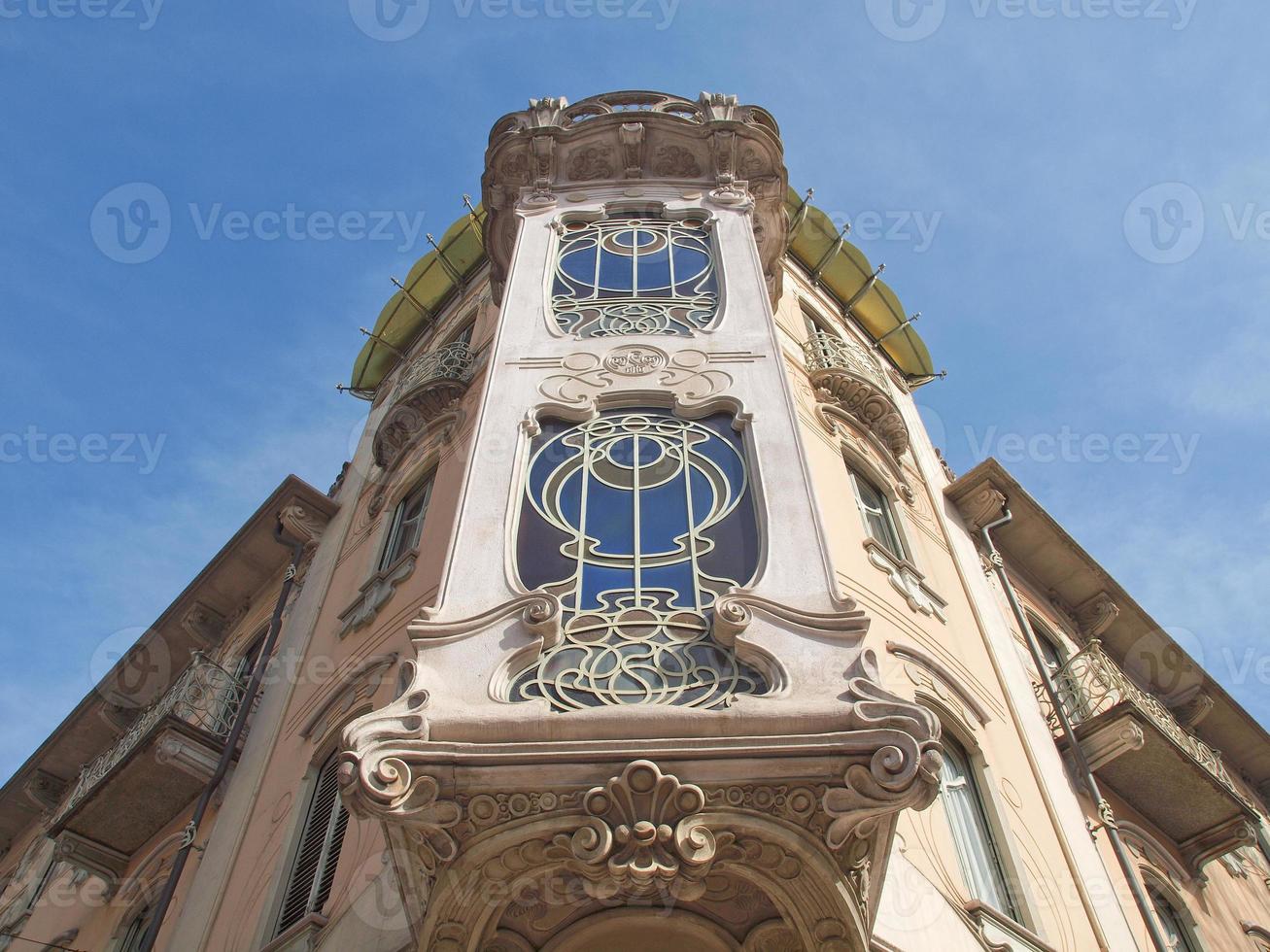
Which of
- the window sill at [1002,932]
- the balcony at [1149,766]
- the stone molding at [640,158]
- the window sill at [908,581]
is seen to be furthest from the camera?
the stone molding at [640,158]

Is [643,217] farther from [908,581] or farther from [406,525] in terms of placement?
[908,581]

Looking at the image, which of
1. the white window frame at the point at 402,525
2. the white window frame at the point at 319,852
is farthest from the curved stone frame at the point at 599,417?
the white window frame at the point at 402,525

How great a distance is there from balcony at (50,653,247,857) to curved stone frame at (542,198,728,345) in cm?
547

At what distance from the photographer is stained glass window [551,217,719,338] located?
35.4 feet

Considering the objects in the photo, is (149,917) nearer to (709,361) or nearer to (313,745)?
(313,745)

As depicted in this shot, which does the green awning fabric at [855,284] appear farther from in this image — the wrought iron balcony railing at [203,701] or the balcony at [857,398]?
the wrought iron balcony railing at [203,701]

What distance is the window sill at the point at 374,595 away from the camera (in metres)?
12.0

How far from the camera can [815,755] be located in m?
6.29

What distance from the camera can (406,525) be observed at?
45.3 ft

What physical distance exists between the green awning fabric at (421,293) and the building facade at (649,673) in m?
0.13

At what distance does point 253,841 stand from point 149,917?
212cm

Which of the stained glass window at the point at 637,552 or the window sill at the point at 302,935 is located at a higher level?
the stained glass window at the point at 637,552

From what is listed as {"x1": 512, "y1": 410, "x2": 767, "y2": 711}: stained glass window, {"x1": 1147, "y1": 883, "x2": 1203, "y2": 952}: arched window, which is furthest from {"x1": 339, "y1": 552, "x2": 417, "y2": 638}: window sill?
{"x1": 1147, "y1": 883, "x2": 1203, "y2": 952}: arched window

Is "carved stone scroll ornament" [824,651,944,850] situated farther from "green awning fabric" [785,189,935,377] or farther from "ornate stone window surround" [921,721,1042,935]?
"green awning fabric" [785,189,935,377]
